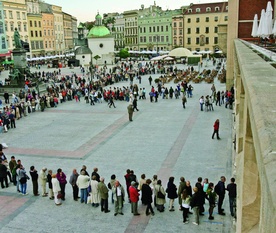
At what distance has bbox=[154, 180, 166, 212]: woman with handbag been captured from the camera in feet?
34.8

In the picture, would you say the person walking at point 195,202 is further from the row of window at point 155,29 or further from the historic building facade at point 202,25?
the row of window at point 155,29

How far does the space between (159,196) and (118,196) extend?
1256mm

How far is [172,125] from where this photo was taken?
853 inches

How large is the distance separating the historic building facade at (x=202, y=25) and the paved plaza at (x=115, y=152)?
5751cm

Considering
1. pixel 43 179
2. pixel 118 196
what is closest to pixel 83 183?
pixel 118 196

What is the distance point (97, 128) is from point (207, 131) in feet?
22.3

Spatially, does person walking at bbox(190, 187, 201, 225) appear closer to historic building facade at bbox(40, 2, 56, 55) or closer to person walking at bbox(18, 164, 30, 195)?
person walking at bbox(18, 164, 30, 195)

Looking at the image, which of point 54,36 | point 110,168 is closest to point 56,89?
point 110,168

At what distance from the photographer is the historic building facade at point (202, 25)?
82250 mm

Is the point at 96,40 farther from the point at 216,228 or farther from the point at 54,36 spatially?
the point at 216,228

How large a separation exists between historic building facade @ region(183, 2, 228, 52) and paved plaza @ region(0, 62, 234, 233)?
57511mm

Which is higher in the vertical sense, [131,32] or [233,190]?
[131,32]

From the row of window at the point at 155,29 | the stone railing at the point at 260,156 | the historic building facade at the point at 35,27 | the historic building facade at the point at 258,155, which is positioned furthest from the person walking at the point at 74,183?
the row of window at the point at 155,29

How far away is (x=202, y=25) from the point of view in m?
83.8
